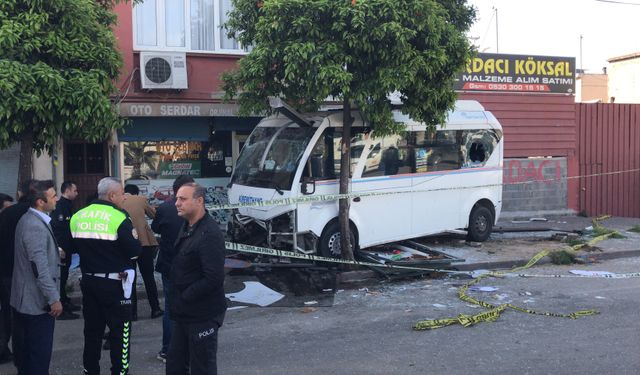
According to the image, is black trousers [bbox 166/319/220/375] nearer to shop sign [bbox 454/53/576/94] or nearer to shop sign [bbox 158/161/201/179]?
shop sign [bbox 158/161/201/179]

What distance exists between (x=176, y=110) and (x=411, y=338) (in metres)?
7.34

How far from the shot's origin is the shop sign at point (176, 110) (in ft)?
39.6

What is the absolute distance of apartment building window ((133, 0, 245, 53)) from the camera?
12734 mm

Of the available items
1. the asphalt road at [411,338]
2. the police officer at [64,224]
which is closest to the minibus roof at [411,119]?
the asphalt road at [411,338]

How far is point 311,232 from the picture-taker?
10.0 metres

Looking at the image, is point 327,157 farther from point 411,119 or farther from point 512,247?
point 512,247

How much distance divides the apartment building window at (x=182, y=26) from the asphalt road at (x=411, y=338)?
620cm

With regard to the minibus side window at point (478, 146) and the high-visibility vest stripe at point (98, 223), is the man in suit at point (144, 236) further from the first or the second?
the minibus side window at point (478, 146)

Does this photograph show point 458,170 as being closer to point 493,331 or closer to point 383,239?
point 383,239

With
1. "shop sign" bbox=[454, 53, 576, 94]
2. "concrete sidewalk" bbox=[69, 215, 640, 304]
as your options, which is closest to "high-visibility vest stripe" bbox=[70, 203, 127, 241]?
"concrete sidewalk" bbox=[69, 215, 640, 304]

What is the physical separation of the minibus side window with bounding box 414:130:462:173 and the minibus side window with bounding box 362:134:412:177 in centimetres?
24

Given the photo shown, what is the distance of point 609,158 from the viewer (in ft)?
57.0

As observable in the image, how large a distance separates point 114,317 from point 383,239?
20.9 ft

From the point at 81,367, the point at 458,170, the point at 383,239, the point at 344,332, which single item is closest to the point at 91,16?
the point at 81,367
